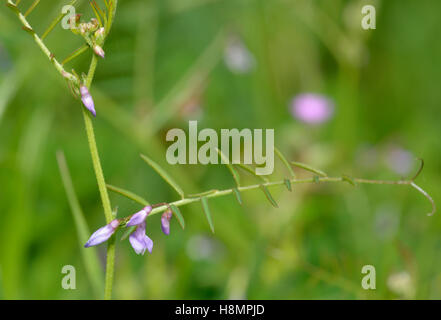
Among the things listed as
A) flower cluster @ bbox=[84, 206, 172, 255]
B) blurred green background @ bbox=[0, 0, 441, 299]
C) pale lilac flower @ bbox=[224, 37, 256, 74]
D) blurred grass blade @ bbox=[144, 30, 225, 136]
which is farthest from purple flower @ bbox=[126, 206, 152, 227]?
pale lilac flower @ bbox=[224, 37, 256, 74]

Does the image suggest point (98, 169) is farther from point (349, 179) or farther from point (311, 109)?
point (311, 109)

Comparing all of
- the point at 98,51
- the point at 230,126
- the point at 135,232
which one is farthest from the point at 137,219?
the point at 230,126

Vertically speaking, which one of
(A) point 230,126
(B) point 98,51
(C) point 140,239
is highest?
(A) point 230,126

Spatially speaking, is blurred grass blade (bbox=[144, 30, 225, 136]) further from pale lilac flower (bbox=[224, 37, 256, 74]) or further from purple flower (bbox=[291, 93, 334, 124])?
purple flower (bbox=[291, 93, 334, 124])

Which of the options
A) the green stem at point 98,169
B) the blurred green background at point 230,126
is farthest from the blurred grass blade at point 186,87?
the green stem at point 98,169

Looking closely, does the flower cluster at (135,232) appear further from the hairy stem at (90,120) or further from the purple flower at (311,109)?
the purple flower at (311,109)
